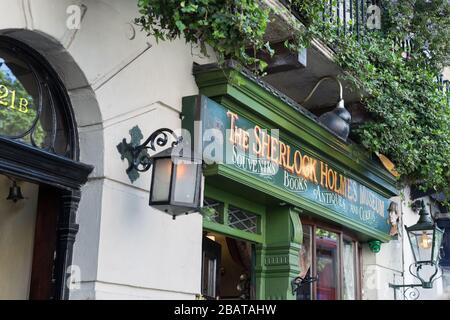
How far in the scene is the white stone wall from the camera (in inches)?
170

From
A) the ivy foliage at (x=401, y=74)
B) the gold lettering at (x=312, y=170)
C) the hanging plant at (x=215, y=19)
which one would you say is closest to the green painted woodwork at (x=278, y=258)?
the gold lettering at (x=312, y=170)

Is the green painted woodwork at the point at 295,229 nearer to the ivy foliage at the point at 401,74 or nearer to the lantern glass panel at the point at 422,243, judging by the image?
the ivy foliage at the point at 401,74

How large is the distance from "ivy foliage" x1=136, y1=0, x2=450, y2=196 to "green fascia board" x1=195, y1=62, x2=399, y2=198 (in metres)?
0.24

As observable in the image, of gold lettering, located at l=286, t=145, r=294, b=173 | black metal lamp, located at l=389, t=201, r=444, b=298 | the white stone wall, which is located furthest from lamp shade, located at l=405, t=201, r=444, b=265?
the white stone wall

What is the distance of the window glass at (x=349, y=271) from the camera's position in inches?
332

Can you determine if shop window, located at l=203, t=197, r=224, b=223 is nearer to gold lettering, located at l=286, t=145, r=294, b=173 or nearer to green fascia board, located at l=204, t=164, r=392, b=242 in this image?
green fascia board, located at l=204, t=164, r=392, b=242

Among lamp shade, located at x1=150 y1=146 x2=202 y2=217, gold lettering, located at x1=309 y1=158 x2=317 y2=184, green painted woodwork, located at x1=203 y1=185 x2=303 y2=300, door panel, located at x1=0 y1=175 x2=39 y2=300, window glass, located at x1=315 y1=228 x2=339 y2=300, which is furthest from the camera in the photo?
window glass, located at x1=315 y1=228 x2=339 y2=300

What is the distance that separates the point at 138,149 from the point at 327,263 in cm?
405

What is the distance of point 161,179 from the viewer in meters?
4.55

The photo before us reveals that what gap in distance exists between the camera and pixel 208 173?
17.9 feet

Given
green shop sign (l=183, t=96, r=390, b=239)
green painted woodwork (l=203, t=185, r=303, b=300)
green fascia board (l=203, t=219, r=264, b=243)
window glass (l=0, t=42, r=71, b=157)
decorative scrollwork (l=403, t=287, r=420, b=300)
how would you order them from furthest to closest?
decorative scrollwork (l=403, t=287, r=420, b=300) < green painted woodwork (l=203, t=185, r=303, b=300) < green fascia board (l=203, t=219, r=264, b=243) < green shop sign (l=183, t=96, r=390, b=239) < window glass (l=0, t=42, r=71, b=157)

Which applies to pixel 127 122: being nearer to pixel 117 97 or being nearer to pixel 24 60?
pixel 117 97
